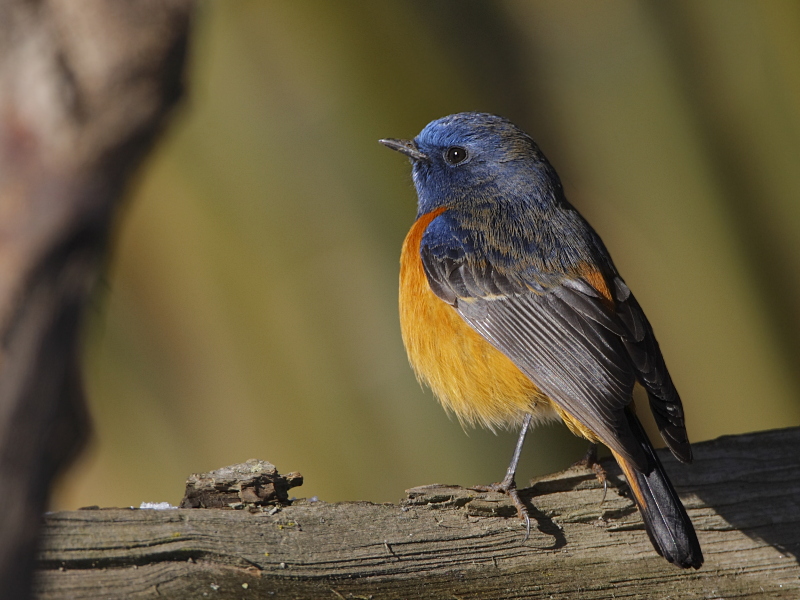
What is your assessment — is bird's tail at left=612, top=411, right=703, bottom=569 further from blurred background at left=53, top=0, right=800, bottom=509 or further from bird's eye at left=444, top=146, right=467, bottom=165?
bird's eye at left=444, top=146, right=467, bottom=165

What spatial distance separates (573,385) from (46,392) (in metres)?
2.65

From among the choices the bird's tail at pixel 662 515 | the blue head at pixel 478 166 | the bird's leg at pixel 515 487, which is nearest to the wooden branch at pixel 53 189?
the bird's leg at pixel 515 487

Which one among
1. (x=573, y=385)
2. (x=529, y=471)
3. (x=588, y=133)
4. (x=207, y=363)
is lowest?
(x=529, y=471)

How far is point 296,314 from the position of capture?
4.18 m

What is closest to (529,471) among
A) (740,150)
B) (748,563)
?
(748,563)

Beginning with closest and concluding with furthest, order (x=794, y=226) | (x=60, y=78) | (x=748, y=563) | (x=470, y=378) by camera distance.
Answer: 1. (x=60, y=78)
2. (x=748, y=563)
3. (x=470, y=378)
4. (x=794, y=226)

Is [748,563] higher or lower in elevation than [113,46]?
lower

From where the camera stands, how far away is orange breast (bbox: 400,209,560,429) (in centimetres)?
408

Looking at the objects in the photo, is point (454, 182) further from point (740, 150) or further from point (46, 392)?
point (46, 392)

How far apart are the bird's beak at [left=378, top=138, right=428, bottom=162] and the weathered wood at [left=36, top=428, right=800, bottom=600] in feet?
5.98

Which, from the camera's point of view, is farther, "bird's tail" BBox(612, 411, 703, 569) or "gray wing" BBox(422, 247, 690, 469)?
"gray wing" BBox(422, 247, 690, 469)

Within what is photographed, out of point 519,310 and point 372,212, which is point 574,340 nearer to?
point 519,310

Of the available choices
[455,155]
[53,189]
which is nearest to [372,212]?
[455,155]

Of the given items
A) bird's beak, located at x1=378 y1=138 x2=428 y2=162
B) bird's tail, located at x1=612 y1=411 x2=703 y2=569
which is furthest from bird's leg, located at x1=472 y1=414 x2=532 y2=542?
bird's beak, located at x1=378 y1=138 x2=428 y2=162
